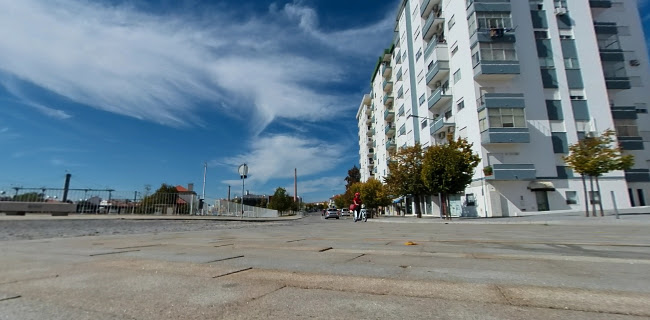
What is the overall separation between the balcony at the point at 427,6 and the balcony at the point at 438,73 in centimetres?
832

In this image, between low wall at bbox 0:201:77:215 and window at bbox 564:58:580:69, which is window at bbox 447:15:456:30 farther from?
low wall at bbox 0:201:77:215

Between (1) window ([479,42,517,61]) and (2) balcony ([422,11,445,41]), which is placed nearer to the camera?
(1) window ([479,42,517,61])

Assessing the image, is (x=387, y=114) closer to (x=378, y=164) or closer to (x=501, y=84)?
(x=378, y=164)

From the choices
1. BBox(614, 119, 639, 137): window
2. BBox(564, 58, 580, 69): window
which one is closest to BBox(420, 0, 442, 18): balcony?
BBox(564, 58, 580, 69): window

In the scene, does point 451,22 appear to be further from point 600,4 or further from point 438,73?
point 600,4

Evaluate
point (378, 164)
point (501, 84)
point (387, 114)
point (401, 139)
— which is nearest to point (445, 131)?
point (501, 84)

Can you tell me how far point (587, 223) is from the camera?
14055 millimetres

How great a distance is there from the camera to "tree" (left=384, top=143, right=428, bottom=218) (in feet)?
96.4

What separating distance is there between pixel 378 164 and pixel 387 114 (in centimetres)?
1571

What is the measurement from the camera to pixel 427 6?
3997 centimetres

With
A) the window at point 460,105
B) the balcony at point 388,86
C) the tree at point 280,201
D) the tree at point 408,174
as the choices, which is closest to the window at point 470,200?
the tree at point 408,174

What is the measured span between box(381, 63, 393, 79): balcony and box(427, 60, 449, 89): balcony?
70.4ft

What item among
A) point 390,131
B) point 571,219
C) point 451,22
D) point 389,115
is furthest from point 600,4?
point 390,131

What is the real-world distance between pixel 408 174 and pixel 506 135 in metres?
9.29
